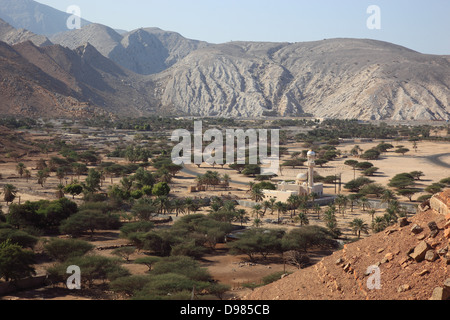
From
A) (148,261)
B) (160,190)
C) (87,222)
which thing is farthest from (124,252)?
(160,190)

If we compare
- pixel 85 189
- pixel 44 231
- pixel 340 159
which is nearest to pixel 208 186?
pixel 85 189

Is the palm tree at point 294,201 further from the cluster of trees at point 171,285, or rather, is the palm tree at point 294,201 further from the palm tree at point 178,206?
the cluster of trees at point 171,285

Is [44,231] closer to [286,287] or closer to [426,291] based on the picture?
[286,287]

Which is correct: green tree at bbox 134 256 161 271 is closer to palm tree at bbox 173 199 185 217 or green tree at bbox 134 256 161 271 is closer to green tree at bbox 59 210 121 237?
green tree at bbox 59 210 121 237

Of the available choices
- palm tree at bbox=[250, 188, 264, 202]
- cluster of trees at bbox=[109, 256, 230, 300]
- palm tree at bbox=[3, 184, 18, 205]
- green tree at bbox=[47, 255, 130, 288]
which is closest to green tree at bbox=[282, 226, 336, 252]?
cluster of trees at bbox=[109, 256, 230, 300]

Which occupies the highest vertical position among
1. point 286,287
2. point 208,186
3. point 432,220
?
point 432,220

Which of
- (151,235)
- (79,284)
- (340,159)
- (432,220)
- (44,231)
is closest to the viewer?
(432,220)
